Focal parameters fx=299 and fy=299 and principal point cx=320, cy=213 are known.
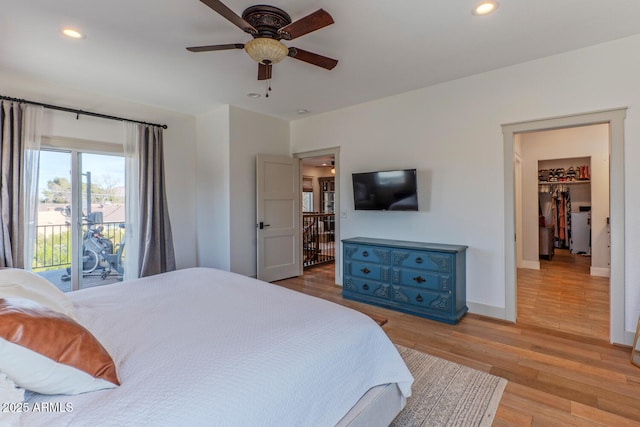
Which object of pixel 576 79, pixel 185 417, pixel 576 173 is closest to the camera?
pixel 185 417

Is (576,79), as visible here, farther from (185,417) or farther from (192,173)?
(192,173)

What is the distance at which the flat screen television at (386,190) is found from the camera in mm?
3750

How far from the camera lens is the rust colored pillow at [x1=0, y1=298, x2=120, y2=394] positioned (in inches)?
35.5

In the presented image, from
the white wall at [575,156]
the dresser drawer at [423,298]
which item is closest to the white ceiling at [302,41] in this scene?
the dresser drawer at [423,298]

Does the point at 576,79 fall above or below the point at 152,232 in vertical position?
above

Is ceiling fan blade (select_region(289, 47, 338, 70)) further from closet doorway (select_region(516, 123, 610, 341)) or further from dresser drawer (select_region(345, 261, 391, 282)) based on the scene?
closet doorway (select_region(516, 123, 610, 341))

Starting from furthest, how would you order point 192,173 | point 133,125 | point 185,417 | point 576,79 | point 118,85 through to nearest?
point 192,173, point 133,125, point 118,85, point 576,79, point 185,417

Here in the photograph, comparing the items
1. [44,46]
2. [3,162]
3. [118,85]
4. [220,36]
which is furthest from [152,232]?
[220,36]

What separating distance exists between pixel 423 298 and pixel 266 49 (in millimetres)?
2917

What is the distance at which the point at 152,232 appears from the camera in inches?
160

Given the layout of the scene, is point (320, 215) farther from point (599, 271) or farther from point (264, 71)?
point (599, 271)

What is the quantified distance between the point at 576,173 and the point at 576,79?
5.09 metres

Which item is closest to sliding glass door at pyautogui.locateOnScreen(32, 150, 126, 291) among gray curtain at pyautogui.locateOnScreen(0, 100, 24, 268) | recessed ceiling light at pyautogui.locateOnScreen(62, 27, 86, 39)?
gray curtain at pyautogui.locateOnScreen(0, 100, 24, 268)

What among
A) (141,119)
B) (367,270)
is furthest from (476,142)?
(141,119)
